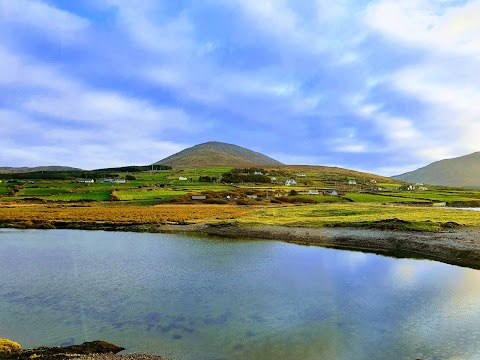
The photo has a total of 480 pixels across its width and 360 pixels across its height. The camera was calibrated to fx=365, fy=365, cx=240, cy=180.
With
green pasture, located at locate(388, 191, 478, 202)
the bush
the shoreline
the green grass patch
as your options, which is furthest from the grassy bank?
the bush

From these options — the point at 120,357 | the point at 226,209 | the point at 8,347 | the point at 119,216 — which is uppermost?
the point at 226,209

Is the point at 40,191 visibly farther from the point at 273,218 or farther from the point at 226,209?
the point at 273,218

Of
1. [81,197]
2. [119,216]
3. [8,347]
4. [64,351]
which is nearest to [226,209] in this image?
[119,216]

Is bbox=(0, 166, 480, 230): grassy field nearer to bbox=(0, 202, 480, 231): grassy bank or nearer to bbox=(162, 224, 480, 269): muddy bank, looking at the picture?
bbox=(0, 202, 480, 231): grassy bank

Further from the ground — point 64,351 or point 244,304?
point 64,351

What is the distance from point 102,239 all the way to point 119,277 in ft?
79.0

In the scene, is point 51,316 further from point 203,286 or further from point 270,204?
point 270,204

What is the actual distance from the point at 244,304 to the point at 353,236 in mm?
30507

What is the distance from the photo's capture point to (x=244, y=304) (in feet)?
78.6

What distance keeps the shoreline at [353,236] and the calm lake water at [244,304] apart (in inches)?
151

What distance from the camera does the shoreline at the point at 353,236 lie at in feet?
132

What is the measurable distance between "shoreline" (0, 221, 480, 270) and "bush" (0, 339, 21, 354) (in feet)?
122

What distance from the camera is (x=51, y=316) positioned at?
21516mm

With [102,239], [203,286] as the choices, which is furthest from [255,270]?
[102,239]
